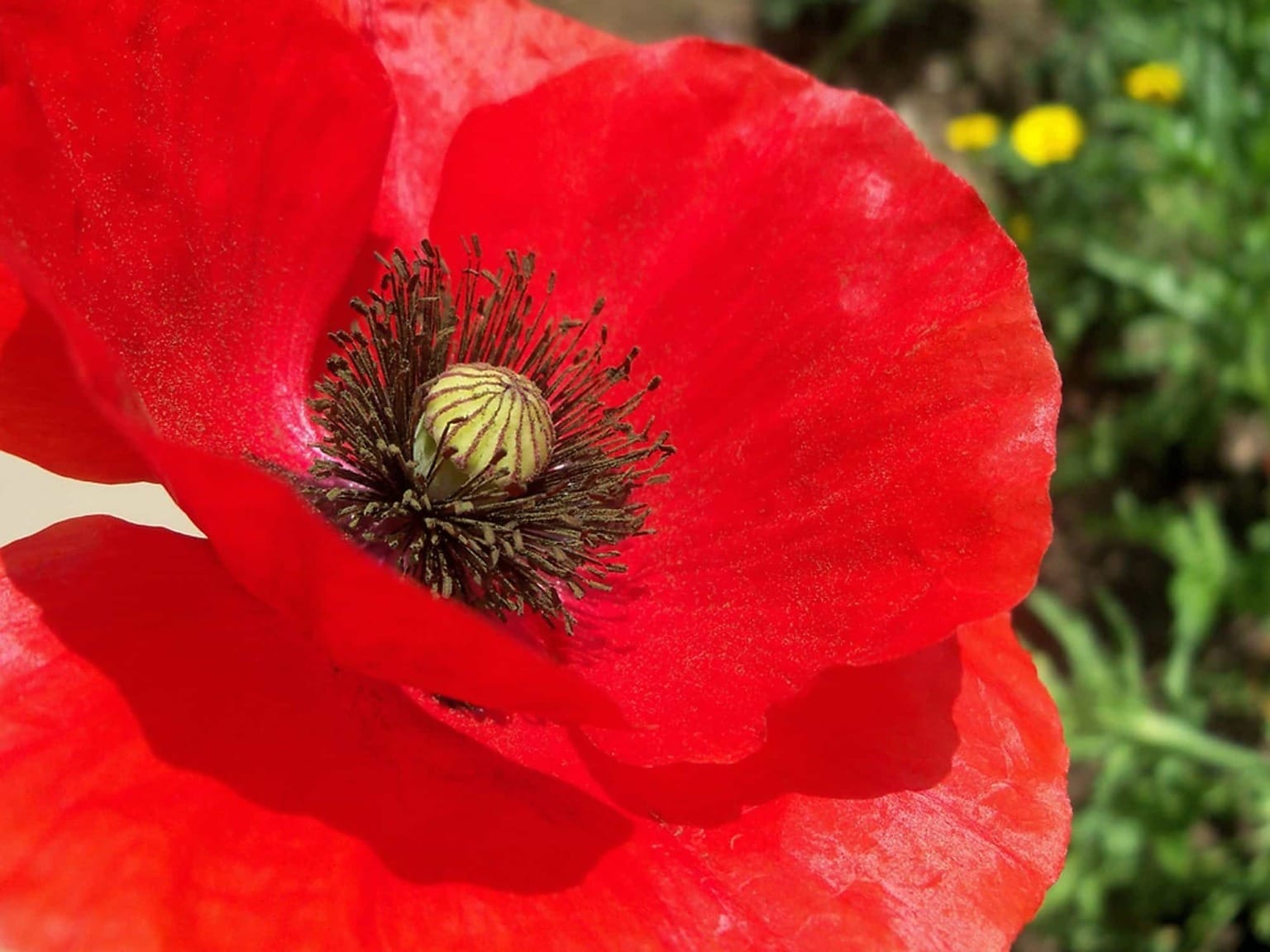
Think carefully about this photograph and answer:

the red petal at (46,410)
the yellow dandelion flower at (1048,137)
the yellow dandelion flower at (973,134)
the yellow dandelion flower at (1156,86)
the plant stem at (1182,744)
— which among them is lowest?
the plant stem at (1182,744)

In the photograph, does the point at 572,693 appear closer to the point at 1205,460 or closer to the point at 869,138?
the point at 869,138

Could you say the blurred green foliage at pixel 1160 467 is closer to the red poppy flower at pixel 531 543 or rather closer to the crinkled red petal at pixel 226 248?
the red poppy flower at pixel 531 543

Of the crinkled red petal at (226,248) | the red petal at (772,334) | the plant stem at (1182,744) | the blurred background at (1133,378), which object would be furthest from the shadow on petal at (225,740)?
the plant stem at (1182,744)

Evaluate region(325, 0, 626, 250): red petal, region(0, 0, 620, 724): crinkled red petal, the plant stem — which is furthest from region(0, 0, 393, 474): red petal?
the plant stem

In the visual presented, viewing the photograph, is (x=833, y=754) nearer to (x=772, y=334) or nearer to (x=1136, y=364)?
(x=772, y=334)

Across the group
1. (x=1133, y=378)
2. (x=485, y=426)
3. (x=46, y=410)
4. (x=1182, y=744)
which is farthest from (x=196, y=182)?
(x=1133, y=378)
